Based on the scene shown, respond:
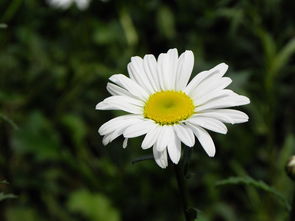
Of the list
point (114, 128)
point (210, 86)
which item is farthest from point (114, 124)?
point (210, 86)

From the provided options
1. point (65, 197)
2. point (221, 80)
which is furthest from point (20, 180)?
point (221, 80)

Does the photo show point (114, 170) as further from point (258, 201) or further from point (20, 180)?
point (258, 201)

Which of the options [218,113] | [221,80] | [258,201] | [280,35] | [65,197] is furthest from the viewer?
[65,197]

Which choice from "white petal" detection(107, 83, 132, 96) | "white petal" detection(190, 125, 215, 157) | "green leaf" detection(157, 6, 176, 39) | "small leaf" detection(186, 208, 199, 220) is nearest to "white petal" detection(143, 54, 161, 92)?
"white petal" detection(107, 83, 132, 96)

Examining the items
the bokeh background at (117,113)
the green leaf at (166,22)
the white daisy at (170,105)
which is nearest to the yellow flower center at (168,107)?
the white daisy at (170,105)

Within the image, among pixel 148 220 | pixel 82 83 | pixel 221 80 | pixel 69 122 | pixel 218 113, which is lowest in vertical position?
pixel 148 220

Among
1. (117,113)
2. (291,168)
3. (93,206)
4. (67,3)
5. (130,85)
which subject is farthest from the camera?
(67,3)

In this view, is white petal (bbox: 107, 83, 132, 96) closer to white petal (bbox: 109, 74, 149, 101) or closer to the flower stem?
white petal (bbox: 109, 74, 149, 101)

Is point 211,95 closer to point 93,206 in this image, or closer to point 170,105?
point 170,105
